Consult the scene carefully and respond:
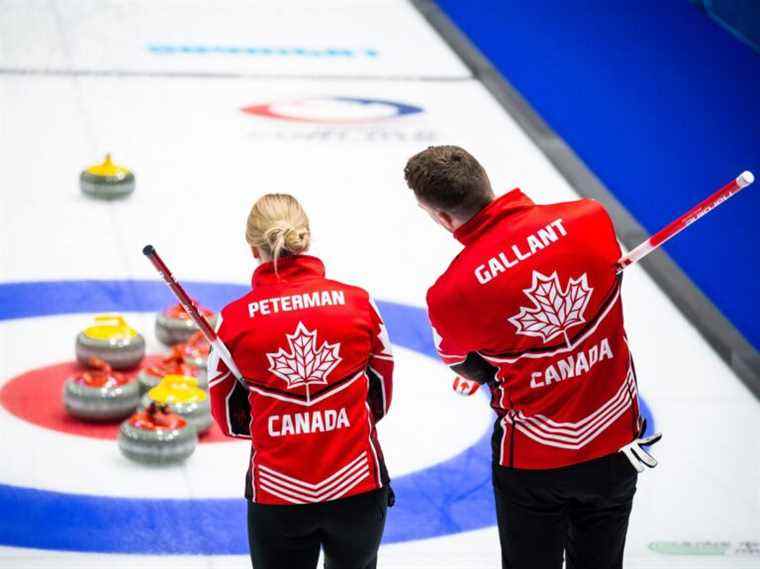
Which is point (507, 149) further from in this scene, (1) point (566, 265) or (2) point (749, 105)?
(1) point (566, 265)

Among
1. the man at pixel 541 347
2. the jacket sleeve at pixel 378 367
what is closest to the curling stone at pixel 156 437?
the jacket sleeve at pixel 378 367

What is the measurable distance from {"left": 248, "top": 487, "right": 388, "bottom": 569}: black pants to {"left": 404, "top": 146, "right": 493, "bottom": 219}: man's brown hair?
2.15ft

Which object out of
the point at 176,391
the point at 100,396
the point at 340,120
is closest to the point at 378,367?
the point at 176,391

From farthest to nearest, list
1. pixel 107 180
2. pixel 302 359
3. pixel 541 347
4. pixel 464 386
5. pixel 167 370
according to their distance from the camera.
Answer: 1. pixel 107 180
2. pixel 167 370
3. pixel 464 386
4. pixel 541 347
5. pixel 302 359

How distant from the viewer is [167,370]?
17.6 ft

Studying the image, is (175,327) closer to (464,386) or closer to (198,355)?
(198,355)

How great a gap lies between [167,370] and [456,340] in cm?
232

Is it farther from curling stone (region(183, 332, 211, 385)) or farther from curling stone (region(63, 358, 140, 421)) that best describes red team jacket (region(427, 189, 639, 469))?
curling stone (region(183, 332, 211, 385))

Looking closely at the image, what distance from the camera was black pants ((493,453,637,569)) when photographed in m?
3.27

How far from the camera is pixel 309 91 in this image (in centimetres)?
954

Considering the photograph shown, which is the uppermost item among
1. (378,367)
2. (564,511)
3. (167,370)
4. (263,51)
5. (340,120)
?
(263,51)

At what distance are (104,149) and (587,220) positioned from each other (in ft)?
18.0

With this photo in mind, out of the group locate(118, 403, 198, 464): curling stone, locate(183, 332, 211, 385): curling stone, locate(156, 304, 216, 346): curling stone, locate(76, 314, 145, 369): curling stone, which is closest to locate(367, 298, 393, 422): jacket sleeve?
locate(118, 403, 198, 464): curling stone

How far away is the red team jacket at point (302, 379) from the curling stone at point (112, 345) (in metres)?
2.36
